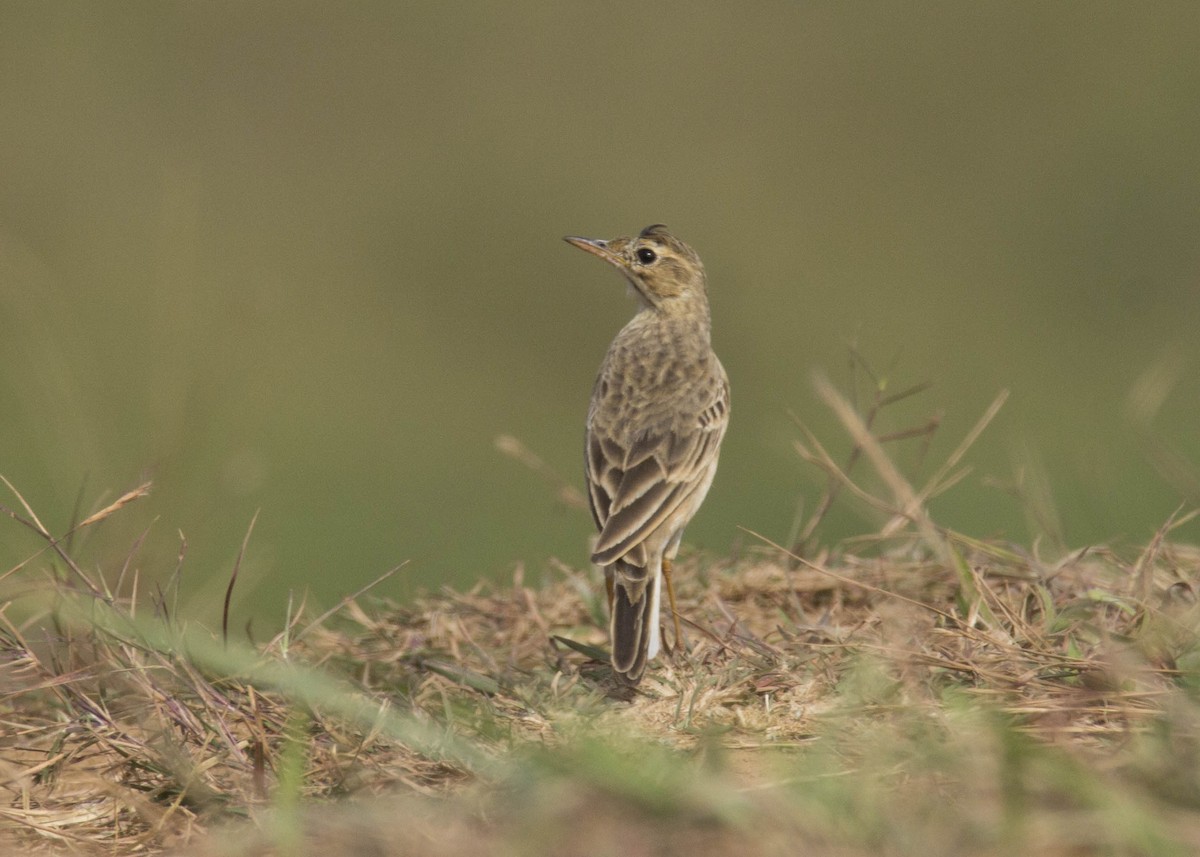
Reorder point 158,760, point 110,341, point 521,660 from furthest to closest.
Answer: point 110,341 → point 521,660 → point 158,760

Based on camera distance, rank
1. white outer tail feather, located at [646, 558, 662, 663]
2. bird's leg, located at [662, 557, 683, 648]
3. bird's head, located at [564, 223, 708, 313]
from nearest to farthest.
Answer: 1. white outer tail feather, located at [646, 558, 662, 663]
2. bird's leg, located at [662, 557, 683, 648]
3. bird's head, located at [564, 223, 708, 313]

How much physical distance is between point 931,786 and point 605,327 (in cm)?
1549

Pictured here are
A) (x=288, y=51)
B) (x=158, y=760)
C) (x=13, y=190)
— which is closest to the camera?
(x=158, y=760)

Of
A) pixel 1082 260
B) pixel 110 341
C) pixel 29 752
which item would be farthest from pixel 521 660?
pixel 1082 260

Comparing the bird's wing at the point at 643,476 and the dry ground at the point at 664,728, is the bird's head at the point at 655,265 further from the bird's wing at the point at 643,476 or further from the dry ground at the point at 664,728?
the dry ground at the point at 664,728

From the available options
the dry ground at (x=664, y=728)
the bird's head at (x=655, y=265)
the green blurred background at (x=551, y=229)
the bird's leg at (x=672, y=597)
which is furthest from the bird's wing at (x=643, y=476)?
the green blurred background at (x=551, y=229)

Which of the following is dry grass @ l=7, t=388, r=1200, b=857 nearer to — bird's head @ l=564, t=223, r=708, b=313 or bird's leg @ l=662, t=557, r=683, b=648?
bird's leg @ l=662, t=557, r=683, b=648

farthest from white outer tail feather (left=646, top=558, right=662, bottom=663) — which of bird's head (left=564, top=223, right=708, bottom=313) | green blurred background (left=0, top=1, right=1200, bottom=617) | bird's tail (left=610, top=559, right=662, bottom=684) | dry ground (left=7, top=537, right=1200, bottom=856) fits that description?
green blurred background (left=0, top=1, right=1200, bottom=617)

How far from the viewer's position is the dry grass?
10.5 feet

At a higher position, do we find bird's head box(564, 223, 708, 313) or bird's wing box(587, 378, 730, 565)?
bird's head box(564, 223, 708, 313)

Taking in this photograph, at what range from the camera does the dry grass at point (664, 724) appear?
3.21 metres

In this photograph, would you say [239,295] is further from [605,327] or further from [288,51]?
[288,51]

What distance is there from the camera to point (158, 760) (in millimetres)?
4121

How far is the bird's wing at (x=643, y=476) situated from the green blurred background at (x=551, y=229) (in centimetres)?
623
